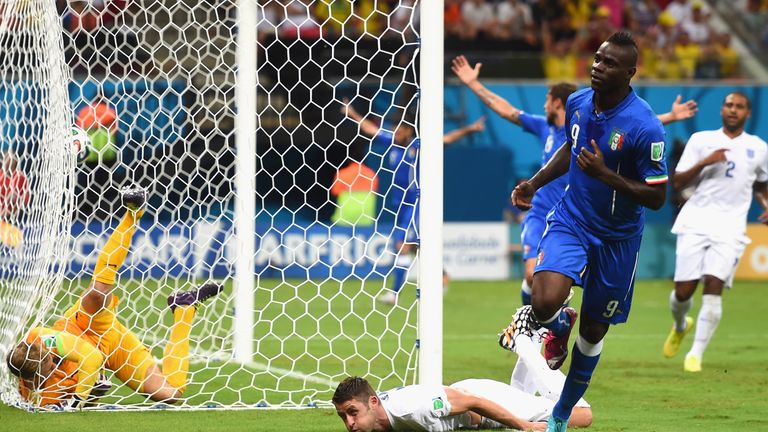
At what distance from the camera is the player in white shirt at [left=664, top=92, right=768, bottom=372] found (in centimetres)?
953

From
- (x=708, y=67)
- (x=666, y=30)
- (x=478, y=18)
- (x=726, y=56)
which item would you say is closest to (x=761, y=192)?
(x=708, y=67)

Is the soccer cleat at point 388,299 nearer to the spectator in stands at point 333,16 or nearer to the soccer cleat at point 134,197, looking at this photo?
the spectator in stands at point 333,16

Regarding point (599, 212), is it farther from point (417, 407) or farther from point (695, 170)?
point (695, 170)

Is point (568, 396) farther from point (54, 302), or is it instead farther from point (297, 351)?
point (297, 351)

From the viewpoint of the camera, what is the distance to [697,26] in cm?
2297

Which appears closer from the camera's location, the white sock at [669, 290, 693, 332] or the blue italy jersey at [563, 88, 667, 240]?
the blue italy jersey at [563, 88, 667, 240]

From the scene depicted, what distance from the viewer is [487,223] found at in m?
18.6

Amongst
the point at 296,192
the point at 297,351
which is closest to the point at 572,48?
the point at 296,192

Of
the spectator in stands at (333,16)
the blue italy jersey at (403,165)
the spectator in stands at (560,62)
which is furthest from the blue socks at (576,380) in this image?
the spectator in stands at (560,62)

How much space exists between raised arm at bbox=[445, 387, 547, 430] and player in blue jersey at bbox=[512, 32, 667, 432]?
0.26 meters

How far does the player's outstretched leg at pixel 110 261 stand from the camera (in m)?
7.29

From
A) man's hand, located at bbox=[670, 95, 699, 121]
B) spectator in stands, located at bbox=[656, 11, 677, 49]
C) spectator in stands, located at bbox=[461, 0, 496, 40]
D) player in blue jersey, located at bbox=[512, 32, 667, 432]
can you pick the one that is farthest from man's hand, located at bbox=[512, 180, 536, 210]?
spectator in stands, located at bbox=[656, 11, 677, 49]

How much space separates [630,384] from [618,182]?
3350 millimetres

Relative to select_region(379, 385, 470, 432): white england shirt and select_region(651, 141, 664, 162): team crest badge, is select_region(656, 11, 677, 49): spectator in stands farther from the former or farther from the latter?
select_region(379, 385, 470, 432): white england shirt
